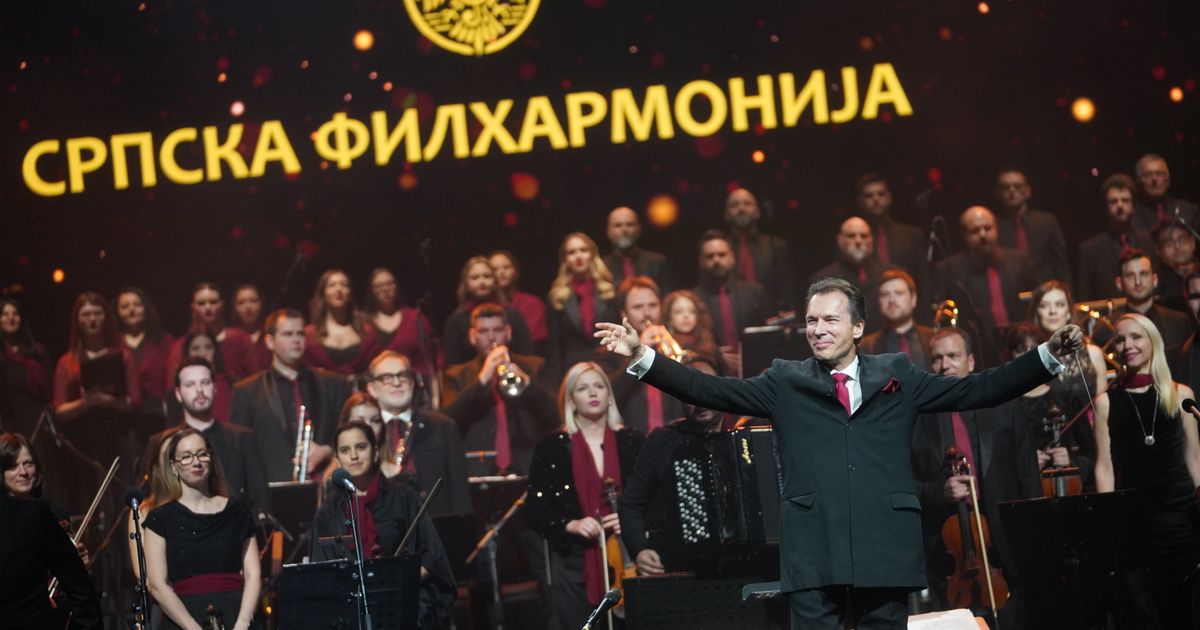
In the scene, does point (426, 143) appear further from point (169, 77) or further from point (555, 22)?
point (169, 77)

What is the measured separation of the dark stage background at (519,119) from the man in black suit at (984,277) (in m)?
0.30

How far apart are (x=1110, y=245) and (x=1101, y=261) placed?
146 mm

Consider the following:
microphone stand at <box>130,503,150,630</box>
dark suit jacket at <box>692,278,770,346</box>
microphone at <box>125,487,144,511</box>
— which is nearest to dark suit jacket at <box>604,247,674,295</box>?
dark suit jacket at <box>692,278,770,346</box>

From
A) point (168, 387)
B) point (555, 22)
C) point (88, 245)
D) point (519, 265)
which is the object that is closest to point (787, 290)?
point (519, 265)

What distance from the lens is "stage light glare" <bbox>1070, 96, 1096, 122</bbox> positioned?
9719 mm

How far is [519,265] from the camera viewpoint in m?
9.87

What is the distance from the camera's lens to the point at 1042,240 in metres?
9.48

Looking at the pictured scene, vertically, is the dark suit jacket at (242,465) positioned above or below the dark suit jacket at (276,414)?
below

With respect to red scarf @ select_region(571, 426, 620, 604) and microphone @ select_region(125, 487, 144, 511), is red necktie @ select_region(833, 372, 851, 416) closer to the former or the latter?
microphone @ select_region(125, 487, 144, 511)

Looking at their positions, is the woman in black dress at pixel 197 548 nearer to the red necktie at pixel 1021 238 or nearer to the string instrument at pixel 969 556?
the string instrument at pixel 969 556

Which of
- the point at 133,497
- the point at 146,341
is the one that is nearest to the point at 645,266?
the point at 146,341

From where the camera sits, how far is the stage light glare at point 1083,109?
9719 millimetres

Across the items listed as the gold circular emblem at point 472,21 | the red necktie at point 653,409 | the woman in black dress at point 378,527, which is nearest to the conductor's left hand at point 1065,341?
the woman in black dress at point 378,527

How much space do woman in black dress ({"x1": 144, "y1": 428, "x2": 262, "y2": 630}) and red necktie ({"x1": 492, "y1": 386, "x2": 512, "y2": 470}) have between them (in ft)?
10.7
